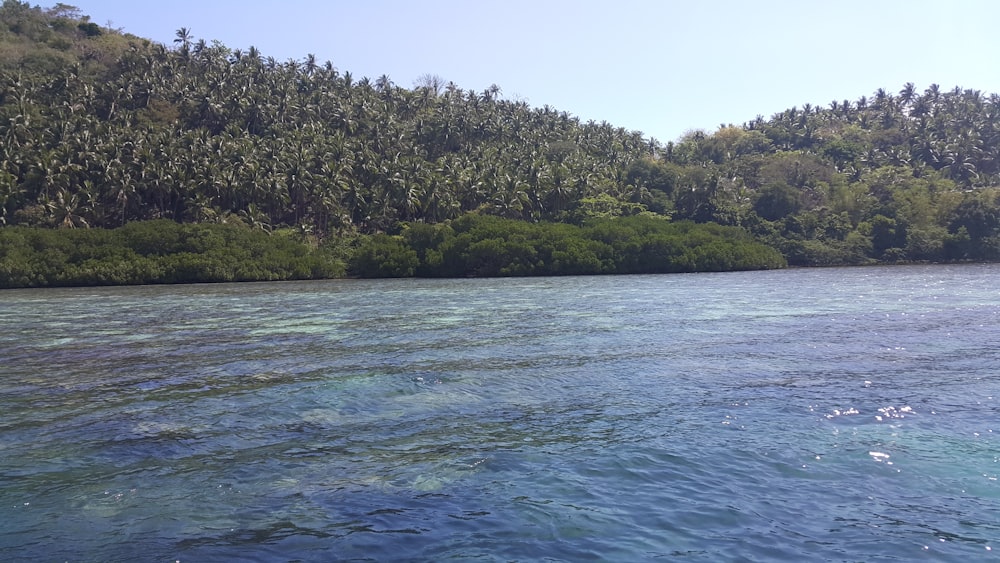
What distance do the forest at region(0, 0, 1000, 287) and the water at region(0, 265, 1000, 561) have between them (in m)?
53.4

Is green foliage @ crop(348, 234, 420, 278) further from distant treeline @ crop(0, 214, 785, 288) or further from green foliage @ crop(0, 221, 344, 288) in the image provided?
green foliage @ crop(0, 221, 344, 288)

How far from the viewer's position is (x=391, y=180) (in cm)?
9331

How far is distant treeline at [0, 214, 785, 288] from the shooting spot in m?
67.5

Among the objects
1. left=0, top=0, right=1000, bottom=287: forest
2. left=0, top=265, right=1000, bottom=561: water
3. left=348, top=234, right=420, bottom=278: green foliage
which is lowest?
left=0, top=265, right=1000, bottom=561: water

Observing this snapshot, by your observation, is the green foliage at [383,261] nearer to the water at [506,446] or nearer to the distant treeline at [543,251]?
the distant treeline at [543,251]

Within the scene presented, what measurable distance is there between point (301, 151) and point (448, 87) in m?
67.3

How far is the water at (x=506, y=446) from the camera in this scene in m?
8.32

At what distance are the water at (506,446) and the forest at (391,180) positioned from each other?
175ft

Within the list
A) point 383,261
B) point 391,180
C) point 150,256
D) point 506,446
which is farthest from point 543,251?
point 506,446

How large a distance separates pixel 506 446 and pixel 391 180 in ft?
275

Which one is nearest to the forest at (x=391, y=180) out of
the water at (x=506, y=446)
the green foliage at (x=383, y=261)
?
the green foliage at (x=383, y=261)

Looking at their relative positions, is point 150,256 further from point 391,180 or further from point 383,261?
point 391,180

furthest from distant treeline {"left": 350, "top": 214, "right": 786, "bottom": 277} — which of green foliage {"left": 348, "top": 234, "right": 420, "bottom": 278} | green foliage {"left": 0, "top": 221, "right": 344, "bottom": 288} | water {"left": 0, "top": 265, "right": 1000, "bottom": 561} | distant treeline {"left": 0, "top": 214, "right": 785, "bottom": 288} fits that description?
water {"left": 0, "top": 265, "right": 1000, "bottom": 561}

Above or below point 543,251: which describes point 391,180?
above
